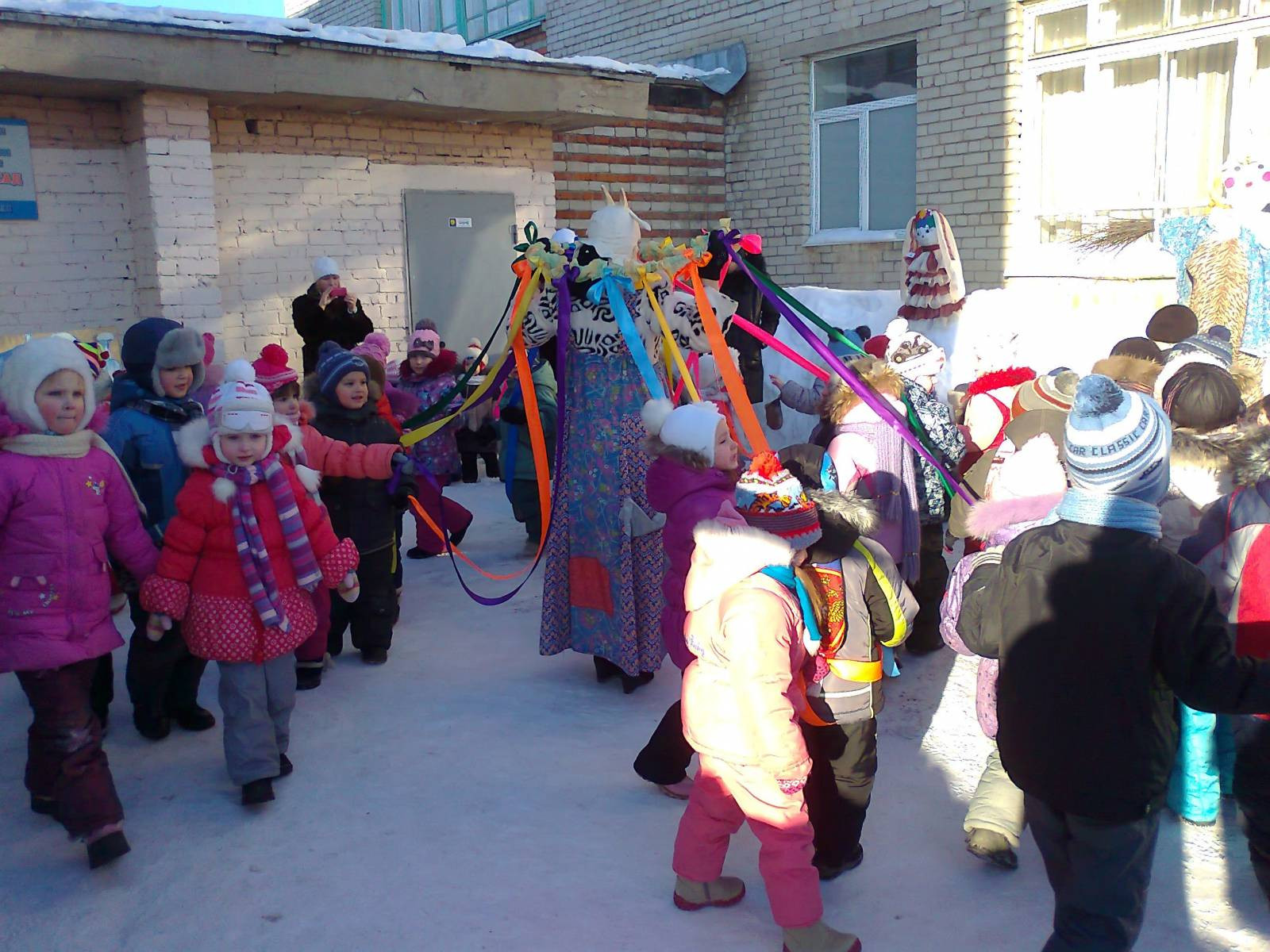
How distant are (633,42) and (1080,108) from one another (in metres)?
5.31

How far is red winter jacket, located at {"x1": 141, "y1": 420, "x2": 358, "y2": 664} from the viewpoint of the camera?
3.17 m

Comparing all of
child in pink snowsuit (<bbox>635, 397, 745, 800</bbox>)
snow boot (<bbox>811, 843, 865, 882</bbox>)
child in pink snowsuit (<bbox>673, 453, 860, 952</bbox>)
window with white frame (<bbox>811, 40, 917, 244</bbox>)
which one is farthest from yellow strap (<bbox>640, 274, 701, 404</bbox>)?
window with white frame (<bbox>811, 40, 917, 244</bbox>)

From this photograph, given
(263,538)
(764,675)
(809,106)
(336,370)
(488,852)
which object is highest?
(809,106)

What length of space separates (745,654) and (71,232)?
6.79 m

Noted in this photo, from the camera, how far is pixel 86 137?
726cm

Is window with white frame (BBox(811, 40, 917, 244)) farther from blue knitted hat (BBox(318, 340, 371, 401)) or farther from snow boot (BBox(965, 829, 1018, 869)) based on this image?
snow boot (BBox(965, 829, 1018, 869))

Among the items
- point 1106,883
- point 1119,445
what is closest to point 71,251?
point 1119,445

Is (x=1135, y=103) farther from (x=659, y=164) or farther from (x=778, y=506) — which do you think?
(x=778, y=506)

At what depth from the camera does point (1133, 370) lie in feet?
13.1

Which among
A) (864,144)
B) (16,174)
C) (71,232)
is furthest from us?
(864,144)

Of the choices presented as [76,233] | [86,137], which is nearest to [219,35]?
[86,137]

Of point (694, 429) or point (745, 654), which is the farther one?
point (694, 429)

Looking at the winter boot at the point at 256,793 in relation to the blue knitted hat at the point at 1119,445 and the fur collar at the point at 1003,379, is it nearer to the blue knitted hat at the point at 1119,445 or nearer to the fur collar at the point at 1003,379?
the blue knitted hat at the point at 1119,445

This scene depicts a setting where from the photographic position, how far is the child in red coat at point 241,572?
10.4 ft
